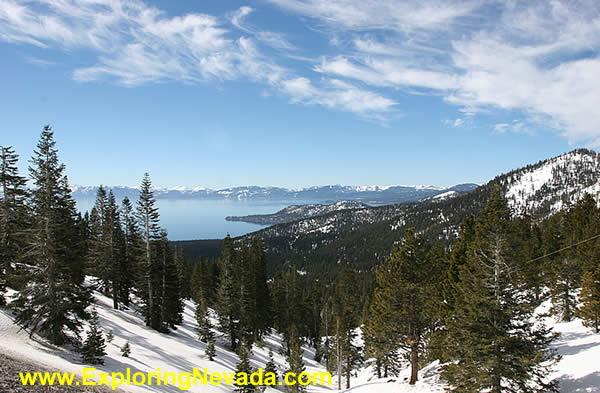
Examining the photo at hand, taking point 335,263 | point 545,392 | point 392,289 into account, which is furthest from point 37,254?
point 335,263

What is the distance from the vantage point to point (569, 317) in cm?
3019

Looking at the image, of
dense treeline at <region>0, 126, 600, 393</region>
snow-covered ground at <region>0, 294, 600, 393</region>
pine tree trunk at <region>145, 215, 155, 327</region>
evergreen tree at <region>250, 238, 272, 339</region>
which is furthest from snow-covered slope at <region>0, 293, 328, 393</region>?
evergreen tree at <region>250, 238, 272, 339</region>

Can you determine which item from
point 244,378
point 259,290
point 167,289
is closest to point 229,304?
point 167,289

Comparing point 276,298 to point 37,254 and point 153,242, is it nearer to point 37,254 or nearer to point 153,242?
point 153,242

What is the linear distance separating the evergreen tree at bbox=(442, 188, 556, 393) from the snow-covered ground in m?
3.25

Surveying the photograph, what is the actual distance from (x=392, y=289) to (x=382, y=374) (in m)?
23.6

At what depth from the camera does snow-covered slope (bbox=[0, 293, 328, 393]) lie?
15.3 m

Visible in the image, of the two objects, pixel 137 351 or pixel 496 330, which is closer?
pixel 496 330

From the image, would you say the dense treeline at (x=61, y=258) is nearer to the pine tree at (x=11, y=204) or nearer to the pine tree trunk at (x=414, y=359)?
the pine tree at (x=11, y=204)

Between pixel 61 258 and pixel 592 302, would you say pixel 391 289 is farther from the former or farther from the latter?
pixel 61 258

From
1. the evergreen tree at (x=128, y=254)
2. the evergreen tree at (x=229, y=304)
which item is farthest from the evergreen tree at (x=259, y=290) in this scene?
the evergreen tree at (x=128, y=254)

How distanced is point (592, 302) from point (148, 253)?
36.0 m

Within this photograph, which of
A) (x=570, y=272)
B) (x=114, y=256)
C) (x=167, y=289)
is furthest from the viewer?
(x=114, y=256)

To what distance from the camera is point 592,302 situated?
21625mm
